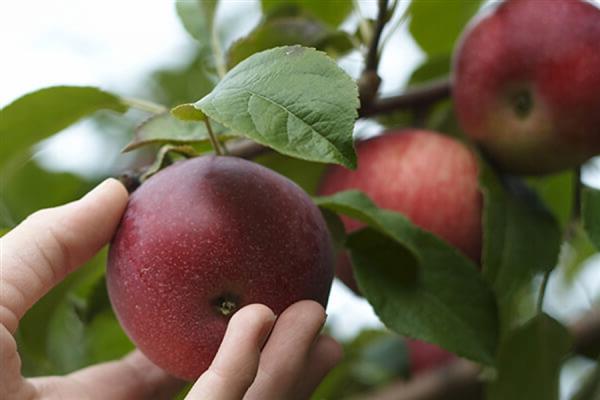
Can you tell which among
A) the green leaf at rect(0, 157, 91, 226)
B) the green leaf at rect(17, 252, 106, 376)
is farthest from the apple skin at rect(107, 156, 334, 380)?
the green leaf at rect(0, 157, 91, 226)

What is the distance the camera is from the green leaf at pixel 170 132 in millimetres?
Result: 687

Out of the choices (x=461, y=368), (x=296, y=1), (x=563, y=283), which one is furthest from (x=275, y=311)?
(x=563, y=283)

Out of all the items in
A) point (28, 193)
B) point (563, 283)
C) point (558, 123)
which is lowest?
point (563, 283)

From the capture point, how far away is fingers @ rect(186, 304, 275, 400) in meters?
0.53

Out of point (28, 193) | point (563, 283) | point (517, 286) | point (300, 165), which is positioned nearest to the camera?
point (517, 286)

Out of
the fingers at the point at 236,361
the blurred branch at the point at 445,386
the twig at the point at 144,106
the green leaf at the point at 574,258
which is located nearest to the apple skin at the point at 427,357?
the blurred branch at the point at 445,386

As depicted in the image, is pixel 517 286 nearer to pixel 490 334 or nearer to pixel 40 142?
pixel 490 334

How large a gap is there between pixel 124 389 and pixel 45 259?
0.68 feet

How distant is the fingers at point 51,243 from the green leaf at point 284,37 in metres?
0.25

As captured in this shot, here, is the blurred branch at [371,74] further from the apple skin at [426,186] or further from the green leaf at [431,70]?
the green leaf at [431,70]

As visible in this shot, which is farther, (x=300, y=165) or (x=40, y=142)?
(x=300, y=165)

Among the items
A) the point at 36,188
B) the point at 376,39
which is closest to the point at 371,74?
the point at 376,39

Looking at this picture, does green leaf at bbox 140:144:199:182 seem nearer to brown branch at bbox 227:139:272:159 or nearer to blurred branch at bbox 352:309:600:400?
brown branch at bbox 227:139:272:159

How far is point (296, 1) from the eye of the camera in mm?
1018
